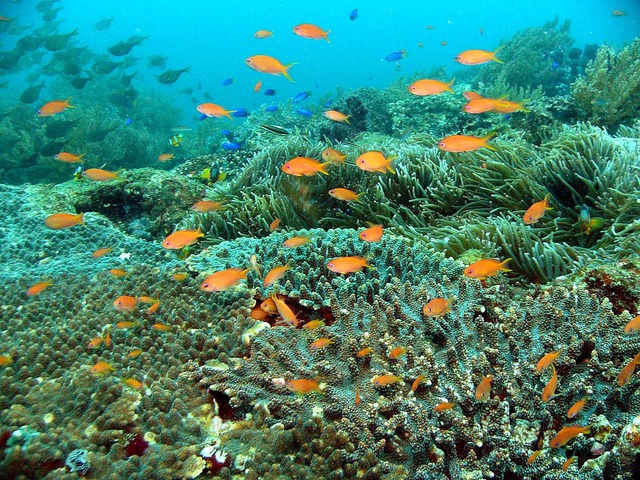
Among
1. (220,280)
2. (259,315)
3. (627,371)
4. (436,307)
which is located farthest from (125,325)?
(627,371)

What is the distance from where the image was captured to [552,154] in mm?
5168

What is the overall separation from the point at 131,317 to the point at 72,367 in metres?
0.69

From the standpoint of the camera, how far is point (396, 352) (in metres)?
2.81

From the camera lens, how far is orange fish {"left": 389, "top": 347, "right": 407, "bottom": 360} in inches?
110

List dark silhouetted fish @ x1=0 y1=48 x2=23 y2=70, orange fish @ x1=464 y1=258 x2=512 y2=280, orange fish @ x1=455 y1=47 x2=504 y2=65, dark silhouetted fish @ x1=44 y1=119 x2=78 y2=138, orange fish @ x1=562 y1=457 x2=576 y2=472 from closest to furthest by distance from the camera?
orange fish @ x1=562 y1=457 x2=576 y2=472
orange fish @ x1=464 y1=258 x2=512 y2=280
orange fish @ x1=455 y1=47 x2=504 y2=65
dark silhouetted fish @ x1=44 y1=119 x2=78 y2=138
dark silhouetted fish @ x1=0 y1=48 x2=23 y2=70

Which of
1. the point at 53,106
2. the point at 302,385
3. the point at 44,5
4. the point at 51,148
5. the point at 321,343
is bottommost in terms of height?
the point at 51,148

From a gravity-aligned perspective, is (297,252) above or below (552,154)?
below

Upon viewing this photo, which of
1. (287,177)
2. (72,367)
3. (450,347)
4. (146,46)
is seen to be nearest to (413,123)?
(287,177)

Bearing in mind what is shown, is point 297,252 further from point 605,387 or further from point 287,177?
point 605,387

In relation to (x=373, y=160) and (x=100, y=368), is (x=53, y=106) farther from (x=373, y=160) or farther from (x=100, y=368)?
(x=100, y=368)

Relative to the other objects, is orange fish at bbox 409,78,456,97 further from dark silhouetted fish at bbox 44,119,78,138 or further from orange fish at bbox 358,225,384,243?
dark silhouetted fish at bbox 44,119,78,138

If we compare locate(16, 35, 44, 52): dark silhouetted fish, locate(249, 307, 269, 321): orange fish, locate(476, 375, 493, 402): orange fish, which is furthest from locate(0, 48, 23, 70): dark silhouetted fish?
locate(476, 375, 493, 402): orange fish

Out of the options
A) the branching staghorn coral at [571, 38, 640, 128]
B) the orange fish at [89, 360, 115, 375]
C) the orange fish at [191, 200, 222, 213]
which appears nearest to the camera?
the orange fish at [89, 360, 115, 375]

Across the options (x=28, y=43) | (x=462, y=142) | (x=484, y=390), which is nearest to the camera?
(x=484, y=390)
